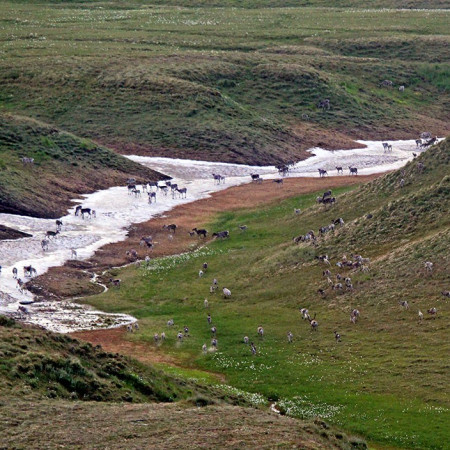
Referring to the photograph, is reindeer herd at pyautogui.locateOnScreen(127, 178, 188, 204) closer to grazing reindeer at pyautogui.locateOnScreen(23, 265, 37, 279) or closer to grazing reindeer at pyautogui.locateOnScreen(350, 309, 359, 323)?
grazing reindeer at pyautogui.locateOnScreen(23, 265, 37, 279)

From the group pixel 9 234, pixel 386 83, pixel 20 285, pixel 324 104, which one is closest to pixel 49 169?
pixel 9 234

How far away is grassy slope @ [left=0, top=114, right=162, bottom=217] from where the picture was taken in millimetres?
86938

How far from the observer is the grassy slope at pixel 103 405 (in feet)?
106

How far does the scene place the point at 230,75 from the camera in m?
137

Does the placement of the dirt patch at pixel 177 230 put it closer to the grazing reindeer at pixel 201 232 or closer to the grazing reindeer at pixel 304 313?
the grazing reindeer at pixel 201 232

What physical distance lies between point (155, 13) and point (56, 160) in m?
97.8

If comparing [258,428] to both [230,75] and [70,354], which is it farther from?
[230,75]

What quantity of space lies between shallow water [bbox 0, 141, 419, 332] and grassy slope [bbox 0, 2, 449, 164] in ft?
12.3

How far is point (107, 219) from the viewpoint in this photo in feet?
282

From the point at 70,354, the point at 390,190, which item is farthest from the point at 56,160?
the point at 70,354

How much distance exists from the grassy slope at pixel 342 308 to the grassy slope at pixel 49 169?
17406 mm

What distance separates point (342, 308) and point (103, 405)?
2418 centimetres

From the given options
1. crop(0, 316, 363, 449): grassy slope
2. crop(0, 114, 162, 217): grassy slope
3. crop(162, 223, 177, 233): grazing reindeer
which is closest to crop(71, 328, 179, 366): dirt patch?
crop(0, 316, 363, 449): grassy slope

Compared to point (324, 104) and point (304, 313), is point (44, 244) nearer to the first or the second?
point (304, 313)
